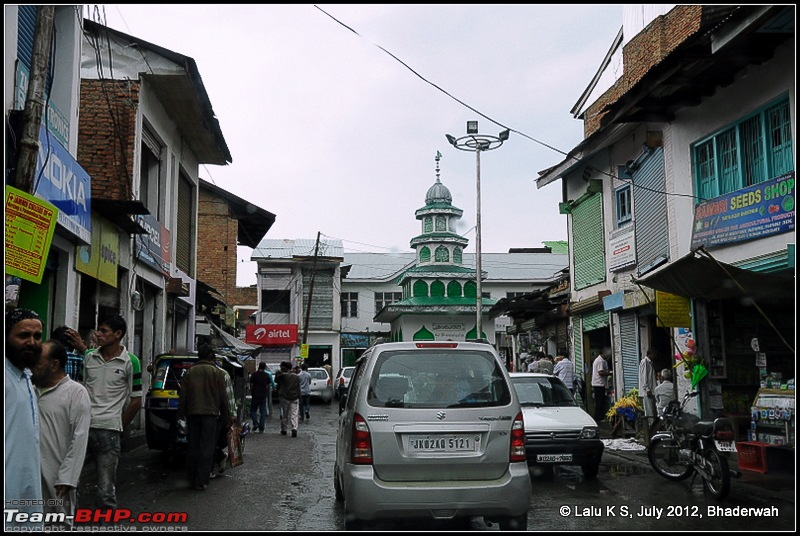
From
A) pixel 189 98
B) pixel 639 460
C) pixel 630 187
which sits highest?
pixel 189 98

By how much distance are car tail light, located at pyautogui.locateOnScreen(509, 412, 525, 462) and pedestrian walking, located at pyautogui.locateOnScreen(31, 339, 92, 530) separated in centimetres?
346

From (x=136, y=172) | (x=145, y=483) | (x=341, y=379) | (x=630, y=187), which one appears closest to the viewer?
(x=145, y=483)

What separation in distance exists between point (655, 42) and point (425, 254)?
33591 mm

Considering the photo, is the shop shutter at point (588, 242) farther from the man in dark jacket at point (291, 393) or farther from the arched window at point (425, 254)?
the arched window at point (425, 254)

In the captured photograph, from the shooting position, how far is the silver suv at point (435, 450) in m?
6.52

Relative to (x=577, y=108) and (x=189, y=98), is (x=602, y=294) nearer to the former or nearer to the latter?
(x=577, y=108)

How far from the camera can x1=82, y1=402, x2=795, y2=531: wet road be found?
7.79 m

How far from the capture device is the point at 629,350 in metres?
18.8

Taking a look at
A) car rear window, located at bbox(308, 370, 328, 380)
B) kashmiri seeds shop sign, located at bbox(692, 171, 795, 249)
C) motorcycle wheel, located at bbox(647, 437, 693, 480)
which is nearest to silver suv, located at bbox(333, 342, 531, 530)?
motorcycle wheel, located at bbox(647, 437, 693, 480)

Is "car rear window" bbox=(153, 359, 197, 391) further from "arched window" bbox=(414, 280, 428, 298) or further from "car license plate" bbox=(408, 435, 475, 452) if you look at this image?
"arched window" bbox=(414, 280, 428, 298)

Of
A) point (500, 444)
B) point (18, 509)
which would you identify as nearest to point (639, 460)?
point (500, 444)

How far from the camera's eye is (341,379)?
108 feet

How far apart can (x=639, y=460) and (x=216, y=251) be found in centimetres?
2603

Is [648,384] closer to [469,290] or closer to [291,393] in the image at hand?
[291,393]
